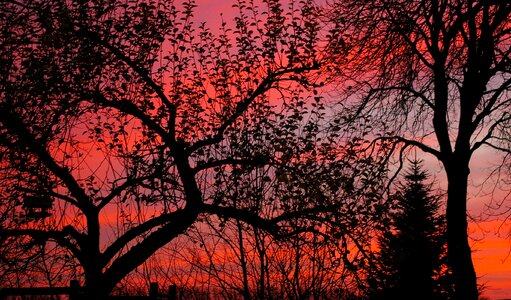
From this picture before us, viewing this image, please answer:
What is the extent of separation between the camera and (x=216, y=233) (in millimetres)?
15000

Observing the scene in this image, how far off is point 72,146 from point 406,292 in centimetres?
1498

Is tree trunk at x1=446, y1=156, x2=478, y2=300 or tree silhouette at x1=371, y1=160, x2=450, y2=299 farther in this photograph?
tree silhouette at x1=371, y1=160, x2=450, y2=299

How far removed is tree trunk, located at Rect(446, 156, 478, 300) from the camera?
52.6 feet

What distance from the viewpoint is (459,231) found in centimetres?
1631

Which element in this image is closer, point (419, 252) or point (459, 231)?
point (459, 231)

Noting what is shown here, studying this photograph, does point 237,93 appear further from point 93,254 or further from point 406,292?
point 406,292

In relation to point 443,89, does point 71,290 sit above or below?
below

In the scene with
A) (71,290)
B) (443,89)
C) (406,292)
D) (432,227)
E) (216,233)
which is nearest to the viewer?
(71,290)

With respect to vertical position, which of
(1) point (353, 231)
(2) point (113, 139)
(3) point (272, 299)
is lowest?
(3) point (272, 299)

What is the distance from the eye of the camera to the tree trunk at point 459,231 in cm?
1603

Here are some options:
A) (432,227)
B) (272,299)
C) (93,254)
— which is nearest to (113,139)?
(93,254)

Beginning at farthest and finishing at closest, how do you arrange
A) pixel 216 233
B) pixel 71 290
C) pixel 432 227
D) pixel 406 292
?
pixel 432 227 → pixel 406 292 → pixel 216 233 → pixel 71 290

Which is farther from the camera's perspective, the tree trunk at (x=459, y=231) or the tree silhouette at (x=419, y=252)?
the tree silhouette at (x=419, y=252)

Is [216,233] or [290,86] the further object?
[290,86]
